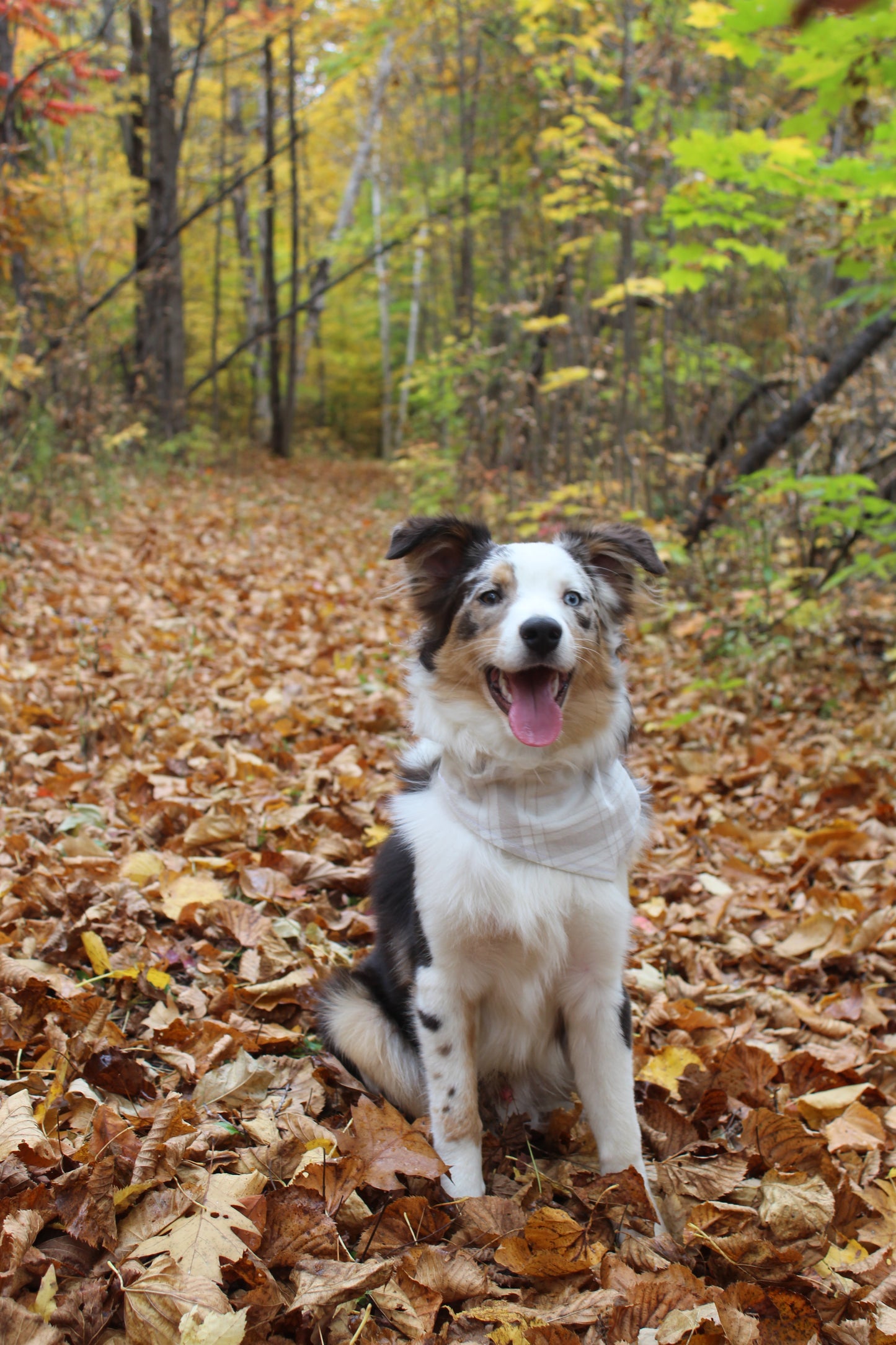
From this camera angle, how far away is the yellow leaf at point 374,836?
181 inches

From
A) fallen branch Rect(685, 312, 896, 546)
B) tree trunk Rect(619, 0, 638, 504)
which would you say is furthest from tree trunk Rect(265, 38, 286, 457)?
fallen branch Rect(685, 312, 896, 546)

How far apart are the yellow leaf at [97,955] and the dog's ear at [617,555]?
2.13m

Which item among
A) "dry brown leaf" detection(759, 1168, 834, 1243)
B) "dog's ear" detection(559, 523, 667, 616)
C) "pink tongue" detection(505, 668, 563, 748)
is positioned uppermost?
"dog's ear" detection(559, 523, 667, 616)

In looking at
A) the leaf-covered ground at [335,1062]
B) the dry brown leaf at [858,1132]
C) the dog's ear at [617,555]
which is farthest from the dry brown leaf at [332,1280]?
the dog's ear at [617,555]

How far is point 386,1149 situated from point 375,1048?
42cm

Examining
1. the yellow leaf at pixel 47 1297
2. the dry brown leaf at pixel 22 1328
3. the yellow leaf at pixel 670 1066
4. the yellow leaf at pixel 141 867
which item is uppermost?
the dry brown leaf at pixel 22 1328

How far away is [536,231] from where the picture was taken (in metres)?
14.9

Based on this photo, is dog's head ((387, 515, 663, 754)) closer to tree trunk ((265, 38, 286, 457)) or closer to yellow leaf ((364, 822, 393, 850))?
yellow leaf ((364, 822, 393, 850))

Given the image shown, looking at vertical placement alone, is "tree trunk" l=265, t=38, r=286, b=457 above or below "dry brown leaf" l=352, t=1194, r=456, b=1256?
above

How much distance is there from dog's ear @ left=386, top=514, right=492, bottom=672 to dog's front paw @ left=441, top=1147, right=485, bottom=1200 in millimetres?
1437

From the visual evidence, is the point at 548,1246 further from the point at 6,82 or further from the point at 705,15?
the point at 6,82

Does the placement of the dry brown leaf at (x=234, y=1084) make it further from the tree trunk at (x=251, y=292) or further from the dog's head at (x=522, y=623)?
the tree trunk at (x=251, y=292)

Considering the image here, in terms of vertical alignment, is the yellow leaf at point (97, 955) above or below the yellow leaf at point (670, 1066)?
above

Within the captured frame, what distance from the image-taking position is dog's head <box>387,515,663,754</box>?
2.79 metres
